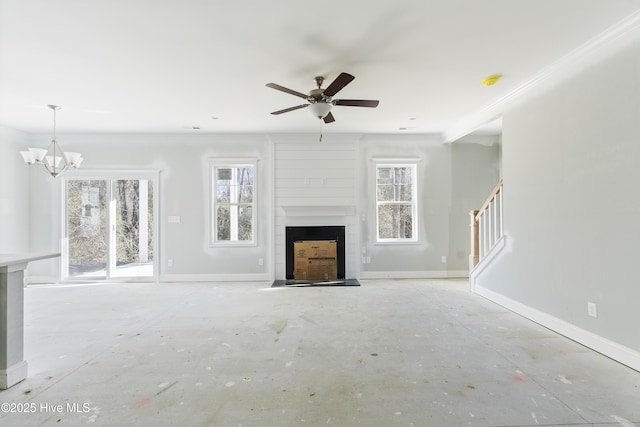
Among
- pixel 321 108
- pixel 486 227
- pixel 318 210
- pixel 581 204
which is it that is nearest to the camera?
pixel 581 204

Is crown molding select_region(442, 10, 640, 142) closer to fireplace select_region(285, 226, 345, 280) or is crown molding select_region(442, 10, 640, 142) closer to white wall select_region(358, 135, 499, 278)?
white wall select_region(358, 135, 499, 278)

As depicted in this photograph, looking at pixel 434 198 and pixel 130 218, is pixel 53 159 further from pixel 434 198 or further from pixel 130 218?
pixel 434 198

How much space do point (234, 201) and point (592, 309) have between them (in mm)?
5144

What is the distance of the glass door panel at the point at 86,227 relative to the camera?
5.48m

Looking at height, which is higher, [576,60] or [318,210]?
[576,60]

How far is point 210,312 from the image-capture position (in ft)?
12.3

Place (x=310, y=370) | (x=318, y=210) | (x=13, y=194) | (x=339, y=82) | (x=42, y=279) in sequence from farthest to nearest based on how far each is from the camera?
(x=318, y=210) < (x=42, y=279) < (x=13, y=194) < (x=339, y=82) < (x=310, y=370)

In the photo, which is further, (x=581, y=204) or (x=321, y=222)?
(x=321, y=222)

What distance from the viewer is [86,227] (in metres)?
5.50

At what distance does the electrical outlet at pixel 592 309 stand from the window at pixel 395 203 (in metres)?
3.12

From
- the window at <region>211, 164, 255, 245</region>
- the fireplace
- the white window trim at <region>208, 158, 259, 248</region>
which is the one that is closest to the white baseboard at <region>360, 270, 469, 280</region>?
the fireplace

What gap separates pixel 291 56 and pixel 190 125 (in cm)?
286

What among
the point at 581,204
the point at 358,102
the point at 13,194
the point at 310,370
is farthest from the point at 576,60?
the point at 13,194

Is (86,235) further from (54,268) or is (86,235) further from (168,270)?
(168,270)
